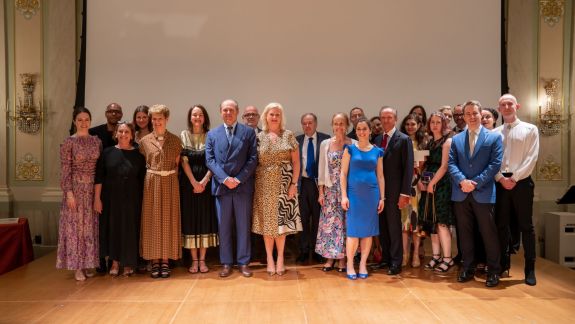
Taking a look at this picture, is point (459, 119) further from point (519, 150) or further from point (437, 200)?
point (437, 200)

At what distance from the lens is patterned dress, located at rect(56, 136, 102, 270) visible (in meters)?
3.68

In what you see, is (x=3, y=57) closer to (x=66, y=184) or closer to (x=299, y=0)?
(x=66, y=184)

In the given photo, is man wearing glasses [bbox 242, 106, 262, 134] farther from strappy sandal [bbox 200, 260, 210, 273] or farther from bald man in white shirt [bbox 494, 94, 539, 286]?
bald man in white shirt [bbox 494, 94, 539, 286]

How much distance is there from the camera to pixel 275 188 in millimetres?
3807

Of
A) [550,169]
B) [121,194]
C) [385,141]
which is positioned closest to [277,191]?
[385,141]

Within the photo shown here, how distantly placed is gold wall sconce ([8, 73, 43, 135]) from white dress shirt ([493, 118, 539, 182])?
513 cm

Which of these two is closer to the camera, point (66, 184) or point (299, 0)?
point (66, 184)

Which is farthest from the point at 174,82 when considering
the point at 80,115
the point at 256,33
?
the point at 80,115

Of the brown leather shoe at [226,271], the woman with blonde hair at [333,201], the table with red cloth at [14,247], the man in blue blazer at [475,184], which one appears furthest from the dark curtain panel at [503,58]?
the table with red cloth at [14,247]

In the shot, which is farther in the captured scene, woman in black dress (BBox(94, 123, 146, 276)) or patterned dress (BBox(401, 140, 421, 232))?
patterned dress (BBox(401, 140, 421, 232))

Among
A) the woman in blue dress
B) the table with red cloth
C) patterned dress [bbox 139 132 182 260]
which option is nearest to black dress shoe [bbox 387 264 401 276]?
the woman in blue dress

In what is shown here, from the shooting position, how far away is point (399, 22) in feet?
17.7

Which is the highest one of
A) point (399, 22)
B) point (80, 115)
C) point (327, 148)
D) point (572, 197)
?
point (399, 22)

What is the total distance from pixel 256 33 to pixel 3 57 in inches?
122
